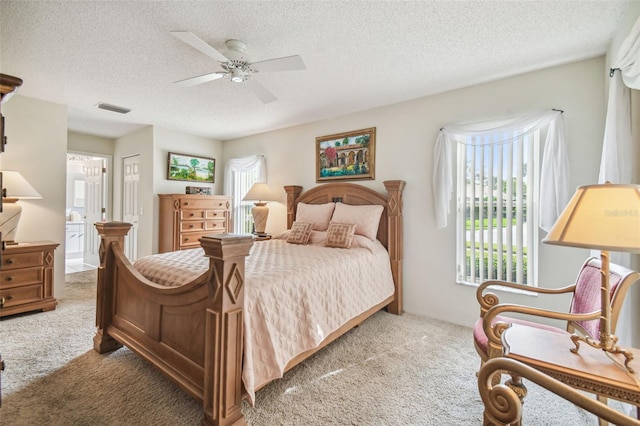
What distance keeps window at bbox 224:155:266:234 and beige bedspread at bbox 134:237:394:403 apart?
8.06 feet

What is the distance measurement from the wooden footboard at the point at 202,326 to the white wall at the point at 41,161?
2.28 m

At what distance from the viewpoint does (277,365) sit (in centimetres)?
167

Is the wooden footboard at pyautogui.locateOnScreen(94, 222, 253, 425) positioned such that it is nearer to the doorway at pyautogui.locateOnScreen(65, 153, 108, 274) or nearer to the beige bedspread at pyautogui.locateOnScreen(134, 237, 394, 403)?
the beige bedspread at pyautogui.locateOnScreen(134, 237, 394, 403)

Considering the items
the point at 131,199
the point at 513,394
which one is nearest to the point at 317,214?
the point at 513,394

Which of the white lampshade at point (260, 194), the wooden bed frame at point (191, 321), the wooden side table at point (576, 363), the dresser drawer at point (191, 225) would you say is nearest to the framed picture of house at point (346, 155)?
the white lampshade at point (260, 194)

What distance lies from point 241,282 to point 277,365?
22.8 inches

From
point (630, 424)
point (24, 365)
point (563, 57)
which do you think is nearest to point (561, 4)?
point (563, 57)

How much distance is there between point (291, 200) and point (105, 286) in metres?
2.50

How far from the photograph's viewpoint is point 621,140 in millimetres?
1746

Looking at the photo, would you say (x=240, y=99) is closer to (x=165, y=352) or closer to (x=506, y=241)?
(x=165, y=352)

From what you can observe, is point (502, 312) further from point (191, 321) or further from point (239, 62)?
point (239, 62)

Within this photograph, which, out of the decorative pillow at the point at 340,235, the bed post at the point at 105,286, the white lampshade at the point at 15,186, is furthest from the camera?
the decorative pillow at the point at 340,235

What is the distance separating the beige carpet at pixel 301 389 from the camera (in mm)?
1633

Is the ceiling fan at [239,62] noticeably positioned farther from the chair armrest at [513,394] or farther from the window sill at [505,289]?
the window sill at [505,289]
